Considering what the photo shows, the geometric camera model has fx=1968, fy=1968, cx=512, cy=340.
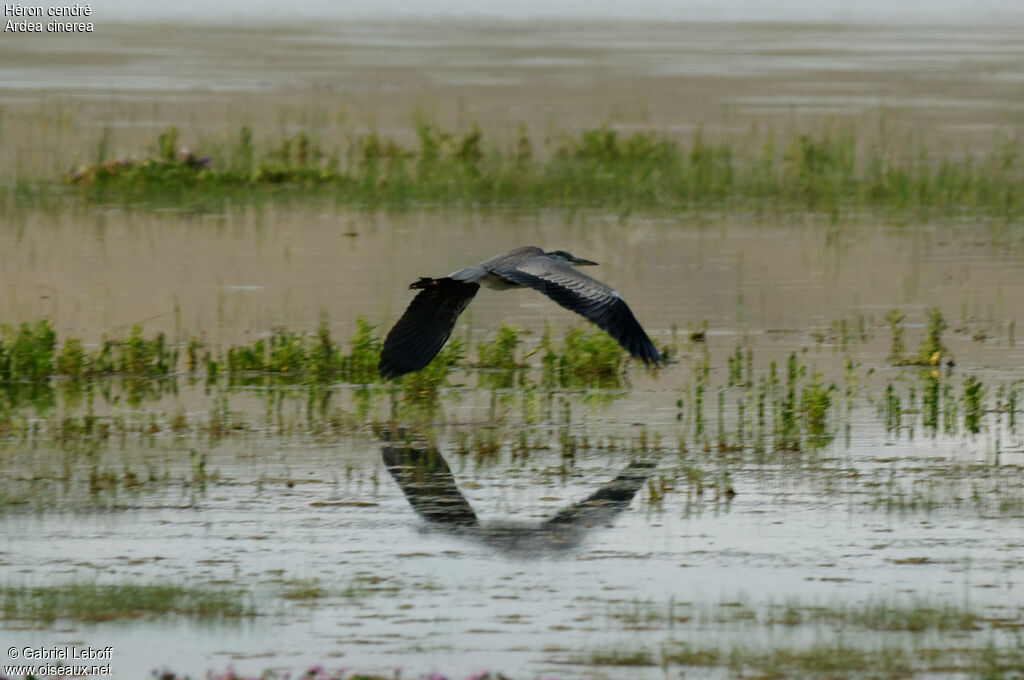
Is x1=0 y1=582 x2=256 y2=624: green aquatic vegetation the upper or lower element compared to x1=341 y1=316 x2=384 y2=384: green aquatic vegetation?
lower

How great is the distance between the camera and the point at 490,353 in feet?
37.6

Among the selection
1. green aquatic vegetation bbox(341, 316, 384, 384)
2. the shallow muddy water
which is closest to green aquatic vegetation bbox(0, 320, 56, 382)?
the shallow muddy water

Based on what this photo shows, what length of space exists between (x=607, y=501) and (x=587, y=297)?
117 centimetres

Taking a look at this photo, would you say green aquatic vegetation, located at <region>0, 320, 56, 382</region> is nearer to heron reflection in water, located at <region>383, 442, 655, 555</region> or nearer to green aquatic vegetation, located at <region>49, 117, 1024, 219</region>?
heron reflection in water, located at <region>383, 442, 655, 555</region>

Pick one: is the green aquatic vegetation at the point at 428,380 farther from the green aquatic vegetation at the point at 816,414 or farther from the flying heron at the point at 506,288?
the green aquatic vegetation at the point at 816,414

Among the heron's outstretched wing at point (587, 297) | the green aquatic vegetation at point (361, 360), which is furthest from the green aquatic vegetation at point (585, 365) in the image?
the heron's outstretched wing at point (587, 297)

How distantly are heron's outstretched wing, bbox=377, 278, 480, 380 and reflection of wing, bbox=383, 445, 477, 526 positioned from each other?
0.70 metres

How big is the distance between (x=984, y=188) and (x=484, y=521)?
11.5m

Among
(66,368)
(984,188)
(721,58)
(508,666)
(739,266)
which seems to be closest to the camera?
(508,666)

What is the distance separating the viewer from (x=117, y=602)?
6852 mm

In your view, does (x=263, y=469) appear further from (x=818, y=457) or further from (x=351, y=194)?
(x=351, y=194)

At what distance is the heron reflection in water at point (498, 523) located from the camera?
7.74 metres

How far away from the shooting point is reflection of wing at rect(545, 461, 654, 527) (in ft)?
26.5

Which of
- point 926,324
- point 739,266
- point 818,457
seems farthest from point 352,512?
point 739,266
